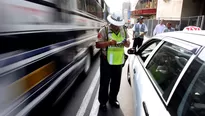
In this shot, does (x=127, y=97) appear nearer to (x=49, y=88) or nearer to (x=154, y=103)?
(x=49, y=88)

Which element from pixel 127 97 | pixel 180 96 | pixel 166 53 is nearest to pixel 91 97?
pixel 127 97

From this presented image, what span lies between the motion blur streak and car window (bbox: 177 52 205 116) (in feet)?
5.12

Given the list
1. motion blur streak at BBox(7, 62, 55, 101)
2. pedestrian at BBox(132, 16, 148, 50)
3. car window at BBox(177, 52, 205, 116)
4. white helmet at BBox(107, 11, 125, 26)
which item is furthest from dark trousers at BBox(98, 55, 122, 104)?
pedestrian at BBox(132, 16, 148, 50)

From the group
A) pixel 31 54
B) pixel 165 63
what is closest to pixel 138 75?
pixel 165 63

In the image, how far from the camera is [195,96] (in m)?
1.28

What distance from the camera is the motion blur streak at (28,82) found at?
1780mm

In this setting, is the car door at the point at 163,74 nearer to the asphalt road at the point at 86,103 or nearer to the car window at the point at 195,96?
the car window at the point at 195,96

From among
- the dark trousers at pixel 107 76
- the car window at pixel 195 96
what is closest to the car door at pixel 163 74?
the car window at pixel 195 96

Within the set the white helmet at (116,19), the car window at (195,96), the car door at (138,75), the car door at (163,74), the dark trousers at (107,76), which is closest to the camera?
the car window at (195,96)

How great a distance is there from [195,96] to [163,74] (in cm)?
76

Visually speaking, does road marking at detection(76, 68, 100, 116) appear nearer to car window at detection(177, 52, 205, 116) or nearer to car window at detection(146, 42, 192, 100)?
car window at detection(146, 42, 192, 100)

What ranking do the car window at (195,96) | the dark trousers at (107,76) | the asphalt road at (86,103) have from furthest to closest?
1. the asphalt road at (86,103)
2. the dark trousers at (107,76)
3. the car window at (195,96)

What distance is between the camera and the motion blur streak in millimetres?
1780

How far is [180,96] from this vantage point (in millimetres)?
1320
